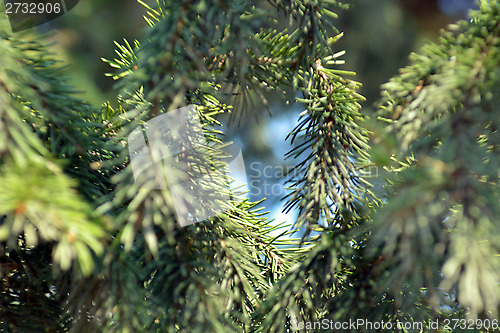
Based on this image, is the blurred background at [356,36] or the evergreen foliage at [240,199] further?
the blurred background at [356,36]

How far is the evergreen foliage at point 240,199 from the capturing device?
173 millimetres

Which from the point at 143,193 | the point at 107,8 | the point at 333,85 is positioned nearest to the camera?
the point at 143,193

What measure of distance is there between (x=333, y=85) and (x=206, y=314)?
0.18 metres

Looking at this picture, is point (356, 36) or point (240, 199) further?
point (356, 36)

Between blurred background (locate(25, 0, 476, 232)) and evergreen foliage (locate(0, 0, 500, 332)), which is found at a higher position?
blurred background (locate(25, 0, 476, 232))

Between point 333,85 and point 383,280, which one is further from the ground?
point 333,85

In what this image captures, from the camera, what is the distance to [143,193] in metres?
0.19

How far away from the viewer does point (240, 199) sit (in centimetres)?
32

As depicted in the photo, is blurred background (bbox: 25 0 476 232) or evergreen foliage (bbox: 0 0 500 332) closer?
evergreen foliage (bbox: 0 0 500 332)

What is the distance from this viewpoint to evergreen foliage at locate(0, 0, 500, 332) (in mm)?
173

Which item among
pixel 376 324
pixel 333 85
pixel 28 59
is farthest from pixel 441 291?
pixel 28 59

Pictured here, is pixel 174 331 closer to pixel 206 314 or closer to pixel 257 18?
pixel 206 314

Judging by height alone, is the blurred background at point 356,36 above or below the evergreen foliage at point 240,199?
above

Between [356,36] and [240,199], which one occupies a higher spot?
[356,36]
